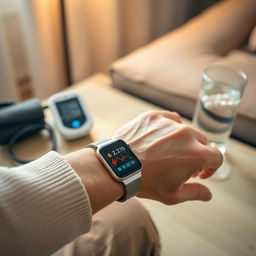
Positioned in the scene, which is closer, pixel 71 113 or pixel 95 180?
pixel 95 180

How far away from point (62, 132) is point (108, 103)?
0.66 feet

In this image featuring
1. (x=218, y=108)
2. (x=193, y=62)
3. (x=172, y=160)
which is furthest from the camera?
(x=193, y=62)

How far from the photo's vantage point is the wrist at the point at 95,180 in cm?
→ 47

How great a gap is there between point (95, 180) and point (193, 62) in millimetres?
606

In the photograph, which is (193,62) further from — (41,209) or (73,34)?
(41,209)

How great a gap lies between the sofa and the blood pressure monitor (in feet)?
0.81

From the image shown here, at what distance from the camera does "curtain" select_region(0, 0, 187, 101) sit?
44.0 inches

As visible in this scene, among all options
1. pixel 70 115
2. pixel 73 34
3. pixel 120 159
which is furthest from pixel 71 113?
pixel 73 34

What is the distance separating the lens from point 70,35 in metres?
1.22

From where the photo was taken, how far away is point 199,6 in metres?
1.85

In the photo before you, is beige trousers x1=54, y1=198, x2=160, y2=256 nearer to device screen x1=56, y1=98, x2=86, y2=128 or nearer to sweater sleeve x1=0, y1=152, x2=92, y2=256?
sweater sleeve x1=0, y1=152, x2=92, y2=256

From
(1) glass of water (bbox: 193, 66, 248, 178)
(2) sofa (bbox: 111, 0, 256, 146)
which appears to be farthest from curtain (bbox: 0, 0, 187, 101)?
(1) glass of water (bbox: 193, 66, 248, 178)

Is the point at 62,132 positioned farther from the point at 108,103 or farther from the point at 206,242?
the point at 206,242

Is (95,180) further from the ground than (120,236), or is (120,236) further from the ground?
(95,180)
